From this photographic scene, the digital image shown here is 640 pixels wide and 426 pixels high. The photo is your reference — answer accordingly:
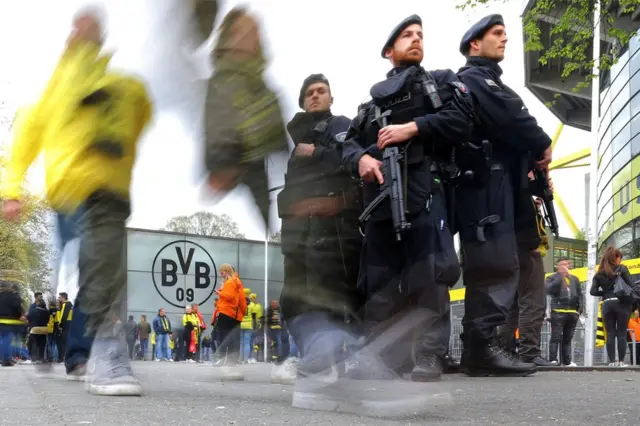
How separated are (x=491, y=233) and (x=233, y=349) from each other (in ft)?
4.27

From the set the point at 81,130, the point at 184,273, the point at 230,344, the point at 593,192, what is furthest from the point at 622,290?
the point at 184,273

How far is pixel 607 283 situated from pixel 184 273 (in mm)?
8702

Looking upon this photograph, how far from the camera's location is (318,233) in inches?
85.6

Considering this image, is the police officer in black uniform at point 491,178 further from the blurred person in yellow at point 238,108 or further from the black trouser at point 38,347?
the black trouser at point 38,347

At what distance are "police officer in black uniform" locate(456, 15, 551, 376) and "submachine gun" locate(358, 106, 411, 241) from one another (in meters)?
0.70

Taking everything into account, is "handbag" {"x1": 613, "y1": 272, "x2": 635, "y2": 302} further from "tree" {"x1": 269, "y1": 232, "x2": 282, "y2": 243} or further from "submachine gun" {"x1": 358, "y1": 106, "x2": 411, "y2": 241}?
"tree" {"x1": 269, "y1": 232, "x2": 282, "y2": 243}

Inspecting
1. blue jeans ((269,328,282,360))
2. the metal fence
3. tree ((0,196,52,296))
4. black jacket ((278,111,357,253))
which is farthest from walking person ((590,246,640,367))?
black jacket ((278,111,357,253))

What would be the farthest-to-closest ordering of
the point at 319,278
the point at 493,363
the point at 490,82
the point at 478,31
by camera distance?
the point at 493,363 < the point at 490,82 < the point at 478,31 < the point at 319,278

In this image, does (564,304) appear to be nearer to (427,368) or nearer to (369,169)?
(427,368)

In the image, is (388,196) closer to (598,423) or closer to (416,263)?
(416,263)

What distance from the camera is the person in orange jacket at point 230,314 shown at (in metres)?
1.82

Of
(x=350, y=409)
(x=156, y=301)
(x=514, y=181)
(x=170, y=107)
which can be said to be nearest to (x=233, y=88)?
(x=170, y=107)

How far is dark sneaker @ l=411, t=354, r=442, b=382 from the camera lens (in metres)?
2.89

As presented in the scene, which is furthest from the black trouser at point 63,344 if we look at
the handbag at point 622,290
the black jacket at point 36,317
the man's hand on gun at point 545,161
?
the handbag at point 622,290
